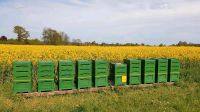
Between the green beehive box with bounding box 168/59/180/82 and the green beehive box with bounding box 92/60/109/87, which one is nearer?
the green beehive box with bounding box 92/60/109/87

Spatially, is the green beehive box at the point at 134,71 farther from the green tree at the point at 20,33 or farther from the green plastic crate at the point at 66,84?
the green tree at the point at 20,33

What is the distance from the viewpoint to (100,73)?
46.0 ft

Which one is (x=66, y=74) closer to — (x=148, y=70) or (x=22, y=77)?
(x=22, y=77)

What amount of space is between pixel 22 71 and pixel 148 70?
5.91 meters

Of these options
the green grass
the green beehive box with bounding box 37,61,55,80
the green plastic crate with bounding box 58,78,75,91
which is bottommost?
the green grass

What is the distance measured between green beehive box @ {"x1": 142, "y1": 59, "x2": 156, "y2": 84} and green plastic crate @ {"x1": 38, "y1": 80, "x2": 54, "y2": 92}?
4510 millimetres

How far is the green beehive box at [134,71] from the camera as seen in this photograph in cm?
1479

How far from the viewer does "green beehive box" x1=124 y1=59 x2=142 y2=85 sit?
14.8 m

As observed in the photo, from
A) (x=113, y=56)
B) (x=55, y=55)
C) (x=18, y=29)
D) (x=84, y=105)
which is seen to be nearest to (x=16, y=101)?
(x=84, y=105)

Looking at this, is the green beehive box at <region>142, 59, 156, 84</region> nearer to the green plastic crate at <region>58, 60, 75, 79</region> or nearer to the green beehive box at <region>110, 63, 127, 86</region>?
the green beehive box at <region>110, 63, 127, 86</region>

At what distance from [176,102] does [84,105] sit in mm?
2981

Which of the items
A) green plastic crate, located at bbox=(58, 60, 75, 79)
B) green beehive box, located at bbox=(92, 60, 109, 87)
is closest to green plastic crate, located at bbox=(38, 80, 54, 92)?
green plastic crate, located at bbox=(58, 60, 75, 79)

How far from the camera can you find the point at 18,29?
166 feet

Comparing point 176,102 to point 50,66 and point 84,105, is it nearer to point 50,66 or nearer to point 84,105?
point 84,105
